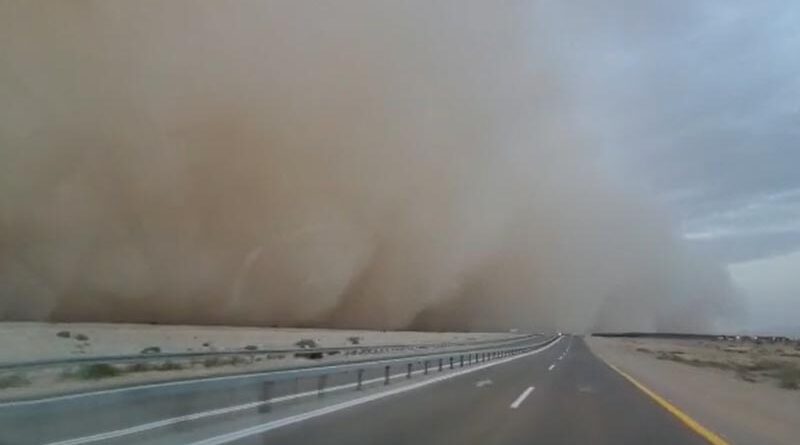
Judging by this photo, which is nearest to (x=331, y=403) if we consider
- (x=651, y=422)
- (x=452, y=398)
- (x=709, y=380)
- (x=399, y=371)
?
(x=452, y=398)

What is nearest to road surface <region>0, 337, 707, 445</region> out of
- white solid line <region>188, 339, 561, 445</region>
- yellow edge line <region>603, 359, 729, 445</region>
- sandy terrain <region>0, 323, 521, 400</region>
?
white solid line <region>188, 339, 561, 445</region>

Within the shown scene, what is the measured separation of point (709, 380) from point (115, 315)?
120 feet

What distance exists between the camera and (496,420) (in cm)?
1132

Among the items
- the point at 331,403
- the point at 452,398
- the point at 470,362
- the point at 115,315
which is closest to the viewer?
the point at 331,403

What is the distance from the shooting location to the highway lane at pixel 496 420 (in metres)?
9.30

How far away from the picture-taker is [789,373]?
2858 cm

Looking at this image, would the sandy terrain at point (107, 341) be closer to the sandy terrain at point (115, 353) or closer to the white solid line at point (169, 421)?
the sandy terrain at point (115, 353)

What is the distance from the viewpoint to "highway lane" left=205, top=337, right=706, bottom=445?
30.5 feet

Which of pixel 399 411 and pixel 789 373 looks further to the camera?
pixel 789 373

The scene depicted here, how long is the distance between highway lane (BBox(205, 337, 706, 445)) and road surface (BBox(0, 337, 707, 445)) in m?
0.01

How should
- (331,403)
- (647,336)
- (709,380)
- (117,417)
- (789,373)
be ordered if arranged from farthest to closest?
1. (647,336)
2. (789,373)
3. (709,380)
4. (331,403)
5. (117,417)

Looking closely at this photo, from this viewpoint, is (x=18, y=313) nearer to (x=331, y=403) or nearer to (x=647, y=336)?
(x=331, y=403)

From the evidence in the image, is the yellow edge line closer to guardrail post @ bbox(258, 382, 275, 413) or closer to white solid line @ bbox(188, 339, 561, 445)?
white solid line @ bbox(188, 339, 561, 445)

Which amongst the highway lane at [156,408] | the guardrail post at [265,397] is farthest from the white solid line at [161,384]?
the guardrail post at [265,397]
